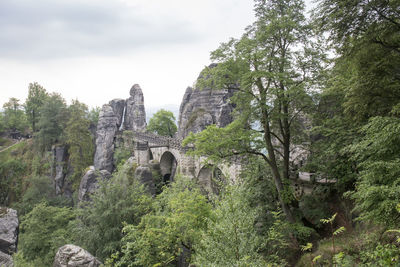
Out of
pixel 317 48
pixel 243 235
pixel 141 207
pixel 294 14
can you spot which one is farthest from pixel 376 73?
pixel 141 207

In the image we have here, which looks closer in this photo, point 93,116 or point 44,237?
point 44,237

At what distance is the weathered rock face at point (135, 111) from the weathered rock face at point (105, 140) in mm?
6354

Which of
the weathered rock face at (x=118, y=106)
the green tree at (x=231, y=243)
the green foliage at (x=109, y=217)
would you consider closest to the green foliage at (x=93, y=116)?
the weathered rock face at (x=118, y=106)

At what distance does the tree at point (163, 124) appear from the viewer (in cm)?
4744

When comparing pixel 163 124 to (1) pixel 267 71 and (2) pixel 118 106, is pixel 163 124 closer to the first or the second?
(2) pixel 118 106

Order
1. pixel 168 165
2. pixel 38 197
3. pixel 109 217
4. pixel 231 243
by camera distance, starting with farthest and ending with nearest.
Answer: pixel 168 165 < pixel 38 197 < pixel 109 217 < pixel 231 243

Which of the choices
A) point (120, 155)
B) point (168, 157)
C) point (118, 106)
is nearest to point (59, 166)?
point (120, 155)

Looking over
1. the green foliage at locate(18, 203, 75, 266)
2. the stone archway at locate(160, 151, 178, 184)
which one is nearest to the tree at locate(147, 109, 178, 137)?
the stone archway at locate(160, 151, 178, 184)

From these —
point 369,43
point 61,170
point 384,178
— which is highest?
point 369,43

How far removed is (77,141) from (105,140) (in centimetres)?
379

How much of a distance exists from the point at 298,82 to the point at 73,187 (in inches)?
1277

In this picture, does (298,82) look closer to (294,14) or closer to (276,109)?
(276,109)

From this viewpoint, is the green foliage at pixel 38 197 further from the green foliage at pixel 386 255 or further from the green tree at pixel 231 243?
the green foliage at pixel 386 255

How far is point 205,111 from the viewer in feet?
122
